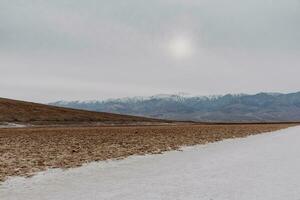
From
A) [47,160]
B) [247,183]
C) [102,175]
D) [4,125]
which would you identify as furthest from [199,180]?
[4,125]

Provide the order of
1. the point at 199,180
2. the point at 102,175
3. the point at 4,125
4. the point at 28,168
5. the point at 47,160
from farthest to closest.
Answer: the point at 4,125
the point at 47,160
the point at 28,168
the point at 102,175
the point at 199,180

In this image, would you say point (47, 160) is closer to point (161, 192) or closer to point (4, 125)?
point (161, 192)

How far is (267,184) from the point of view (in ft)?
47.9

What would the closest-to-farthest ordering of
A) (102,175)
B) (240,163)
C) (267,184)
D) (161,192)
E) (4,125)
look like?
(161,192) < (267,184) < (102,175) < (240,163) < (4,125)

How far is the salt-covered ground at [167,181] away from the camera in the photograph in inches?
513

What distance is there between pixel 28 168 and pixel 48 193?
6.39 metres

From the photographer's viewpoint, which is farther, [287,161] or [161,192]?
[287,161]

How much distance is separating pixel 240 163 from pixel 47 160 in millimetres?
10381

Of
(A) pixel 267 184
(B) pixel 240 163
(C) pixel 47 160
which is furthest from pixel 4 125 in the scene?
(A) pixel 267 184

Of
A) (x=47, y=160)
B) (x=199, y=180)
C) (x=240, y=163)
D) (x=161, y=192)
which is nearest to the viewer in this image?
(x=161, y=192)

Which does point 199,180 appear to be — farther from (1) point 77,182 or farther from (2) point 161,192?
(1) point 77,182

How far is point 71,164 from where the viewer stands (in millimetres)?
21562

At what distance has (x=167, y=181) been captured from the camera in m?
15.7

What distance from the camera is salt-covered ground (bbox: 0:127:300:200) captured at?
13.0 m
